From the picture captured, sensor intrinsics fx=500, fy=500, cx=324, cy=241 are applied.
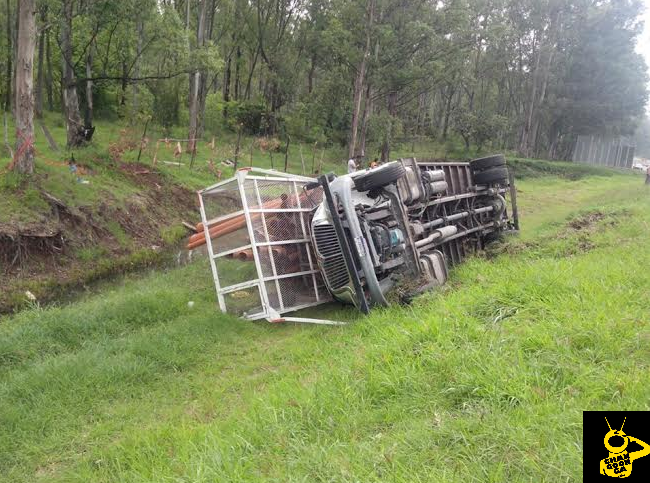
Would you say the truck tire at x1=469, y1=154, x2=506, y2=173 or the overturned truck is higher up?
the truck tire at x1=469, y1=154, x2=506, y2=173

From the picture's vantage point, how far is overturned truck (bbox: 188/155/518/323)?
20.9ft

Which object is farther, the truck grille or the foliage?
the foliage

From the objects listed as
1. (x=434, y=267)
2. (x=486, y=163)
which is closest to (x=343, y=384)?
(x=434, y=267)

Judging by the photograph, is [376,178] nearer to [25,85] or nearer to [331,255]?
[331,255]

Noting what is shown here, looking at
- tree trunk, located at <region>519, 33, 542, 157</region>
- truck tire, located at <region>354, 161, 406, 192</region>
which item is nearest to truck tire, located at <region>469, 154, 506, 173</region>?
truck tire, located at <region>354, 161, 406, 192</region>

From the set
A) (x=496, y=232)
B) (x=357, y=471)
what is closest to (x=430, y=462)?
(x=357, y=471)

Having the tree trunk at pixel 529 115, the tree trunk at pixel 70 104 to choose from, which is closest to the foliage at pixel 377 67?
the tree trunk at pixel 529 115

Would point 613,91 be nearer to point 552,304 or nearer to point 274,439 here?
point 552,304

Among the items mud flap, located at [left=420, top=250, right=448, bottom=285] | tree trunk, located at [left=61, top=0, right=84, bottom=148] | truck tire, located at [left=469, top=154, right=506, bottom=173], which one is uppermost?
tree trunk, located at [left=61, top=0, right=84, bottom=148]

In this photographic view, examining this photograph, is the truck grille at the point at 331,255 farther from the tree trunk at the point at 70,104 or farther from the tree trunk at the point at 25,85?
the tree trunk at the point at 70,104

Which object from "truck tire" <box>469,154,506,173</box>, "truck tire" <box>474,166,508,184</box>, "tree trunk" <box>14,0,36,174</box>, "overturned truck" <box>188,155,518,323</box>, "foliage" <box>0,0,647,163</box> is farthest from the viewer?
"foliage" <box>0,0,647,163</box>

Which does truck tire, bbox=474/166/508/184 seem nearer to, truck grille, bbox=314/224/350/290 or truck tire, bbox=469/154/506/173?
truck tire, bbox=469/154/506/173

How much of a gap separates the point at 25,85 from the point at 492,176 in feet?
33.3

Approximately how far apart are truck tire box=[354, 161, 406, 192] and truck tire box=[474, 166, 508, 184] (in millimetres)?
4020
